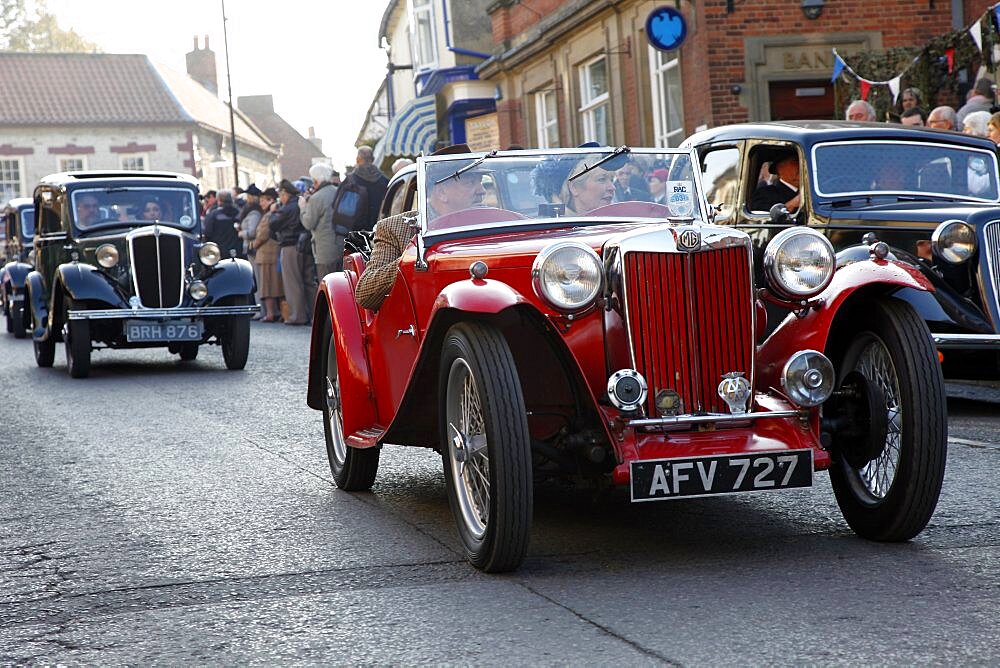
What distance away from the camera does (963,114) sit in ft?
44.2

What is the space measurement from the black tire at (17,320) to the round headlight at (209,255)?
24.9 ft

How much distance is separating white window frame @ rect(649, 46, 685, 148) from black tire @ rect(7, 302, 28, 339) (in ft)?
31.8

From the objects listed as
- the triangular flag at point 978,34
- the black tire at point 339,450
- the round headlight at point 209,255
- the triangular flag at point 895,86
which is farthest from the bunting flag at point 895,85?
the black tire at point 339,450

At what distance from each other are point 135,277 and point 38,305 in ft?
6.97

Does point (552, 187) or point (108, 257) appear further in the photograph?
point (108, 257)

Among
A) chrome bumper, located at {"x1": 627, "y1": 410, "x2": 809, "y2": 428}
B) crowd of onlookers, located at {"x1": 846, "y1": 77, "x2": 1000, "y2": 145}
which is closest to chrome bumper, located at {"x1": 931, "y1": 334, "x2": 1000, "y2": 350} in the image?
crowd of onlookers, located at {"x1": 846, "y1": 77, "x2": 1000, "y2": 145}

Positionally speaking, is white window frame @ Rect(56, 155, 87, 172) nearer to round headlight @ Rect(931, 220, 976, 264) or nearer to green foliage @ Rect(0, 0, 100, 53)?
green foliage @ Rect(0, 0, 100, 53)

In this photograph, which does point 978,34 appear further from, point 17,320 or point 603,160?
point 17,320

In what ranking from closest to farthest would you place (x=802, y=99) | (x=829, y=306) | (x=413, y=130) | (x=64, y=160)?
(x=829, y=306) < (x=802, y=99) < (x=413, y=130) < (x=64, y=160)

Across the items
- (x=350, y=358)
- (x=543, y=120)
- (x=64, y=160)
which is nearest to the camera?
(x=350, y=358)

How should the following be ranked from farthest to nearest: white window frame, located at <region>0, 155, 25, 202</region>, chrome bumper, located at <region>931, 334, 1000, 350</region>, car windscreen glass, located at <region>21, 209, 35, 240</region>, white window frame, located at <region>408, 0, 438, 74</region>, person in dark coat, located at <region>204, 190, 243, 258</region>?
white window frame, located at <region>0, 155, 25, 202</region>, white window frame, located at <region>408, 0, 438, 74</region>, person in dark coat, located at <region>204, 190, 243, 258</region>, car windscreen glass, located at <region>21, 209, 35, 240</region>, chrome bumper, located at <region>931, 334, 1000, 350</region>

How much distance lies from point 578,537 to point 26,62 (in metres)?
63.2

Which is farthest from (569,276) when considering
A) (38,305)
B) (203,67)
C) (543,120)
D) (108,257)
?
(203,67)

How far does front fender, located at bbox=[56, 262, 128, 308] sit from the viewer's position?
14.2 metres
